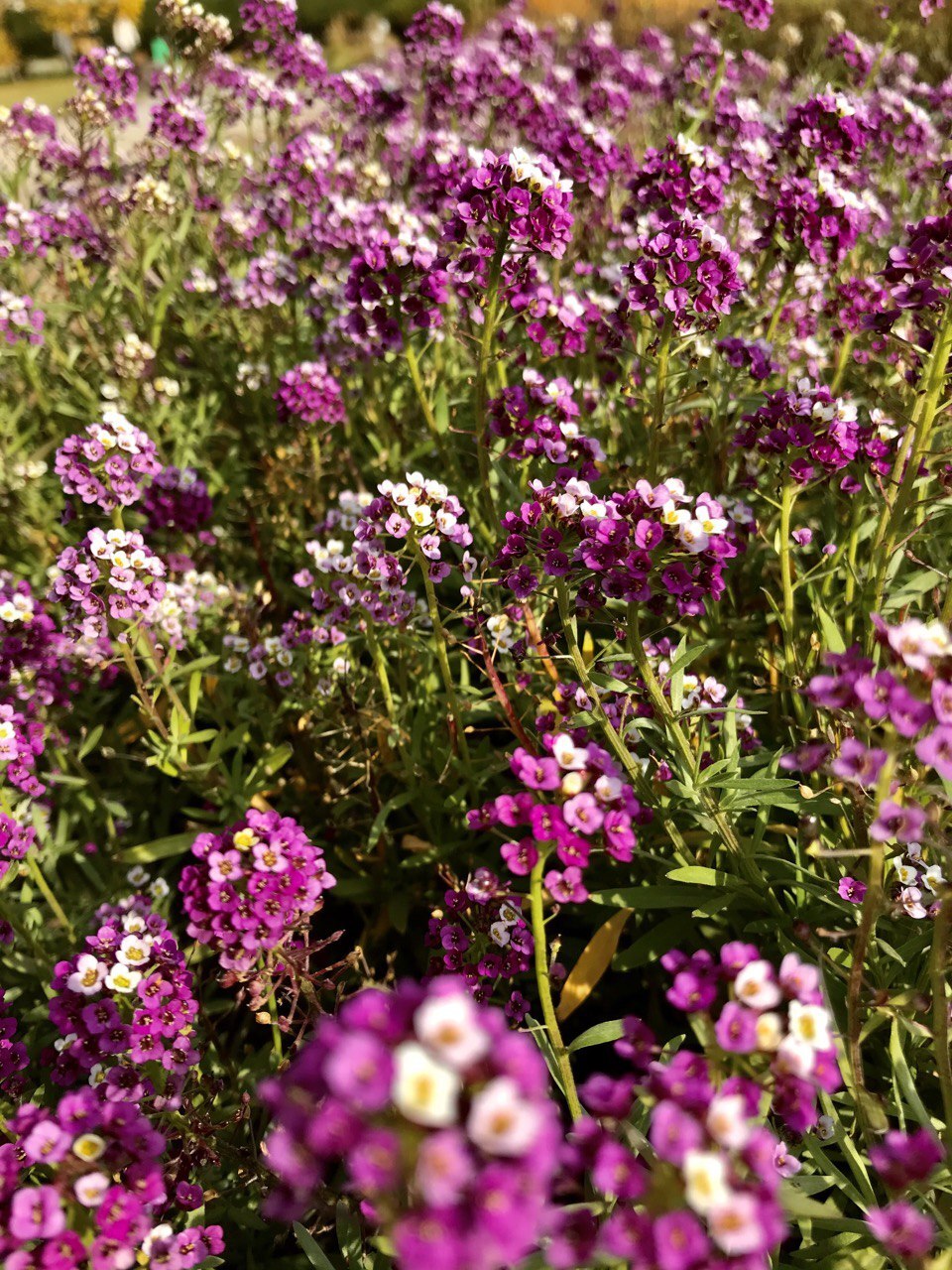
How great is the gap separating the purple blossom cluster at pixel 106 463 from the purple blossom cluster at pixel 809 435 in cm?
235

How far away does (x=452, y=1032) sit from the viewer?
105 cm

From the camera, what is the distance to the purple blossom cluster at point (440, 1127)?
0.98m

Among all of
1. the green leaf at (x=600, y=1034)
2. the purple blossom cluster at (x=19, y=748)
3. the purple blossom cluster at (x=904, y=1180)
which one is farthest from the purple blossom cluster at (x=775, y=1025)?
the purple blossom cluster at (x=19, y=748)

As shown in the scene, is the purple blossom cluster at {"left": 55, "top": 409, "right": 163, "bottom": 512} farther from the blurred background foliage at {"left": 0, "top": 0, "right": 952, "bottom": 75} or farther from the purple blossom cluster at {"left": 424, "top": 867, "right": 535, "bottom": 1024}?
the blurred background foliage at {"left": 0, "top": 0, "right": 952, "bottom": 75}

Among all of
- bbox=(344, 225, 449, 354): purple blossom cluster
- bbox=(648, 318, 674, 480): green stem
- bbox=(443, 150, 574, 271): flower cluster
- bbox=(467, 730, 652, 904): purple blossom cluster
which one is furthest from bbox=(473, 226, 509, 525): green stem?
bbox=(467, 730, 652, 904): purple blossom cluster

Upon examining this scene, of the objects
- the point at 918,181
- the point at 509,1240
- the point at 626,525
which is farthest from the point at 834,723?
the point at 918,181

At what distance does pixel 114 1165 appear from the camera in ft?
5.50

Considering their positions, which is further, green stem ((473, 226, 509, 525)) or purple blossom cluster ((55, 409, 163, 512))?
purple blossom cluster ((55, 409, 163, 512))

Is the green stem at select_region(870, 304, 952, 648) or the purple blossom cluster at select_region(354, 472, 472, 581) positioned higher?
the green stem at select_region(870, 304, 952, 648)

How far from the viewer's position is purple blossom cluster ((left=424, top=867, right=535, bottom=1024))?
258 cm

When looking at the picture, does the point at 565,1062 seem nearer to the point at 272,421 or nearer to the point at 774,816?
the point at 774,816

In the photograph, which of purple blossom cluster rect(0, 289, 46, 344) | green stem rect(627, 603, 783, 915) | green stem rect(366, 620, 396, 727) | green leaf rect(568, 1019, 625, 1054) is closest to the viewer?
green leaf rect(568, 1019, 625, 1054)

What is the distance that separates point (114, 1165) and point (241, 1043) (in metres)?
2.00

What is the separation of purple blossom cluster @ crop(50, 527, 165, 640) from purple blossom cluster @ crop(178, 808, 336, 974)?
4.10 ft
